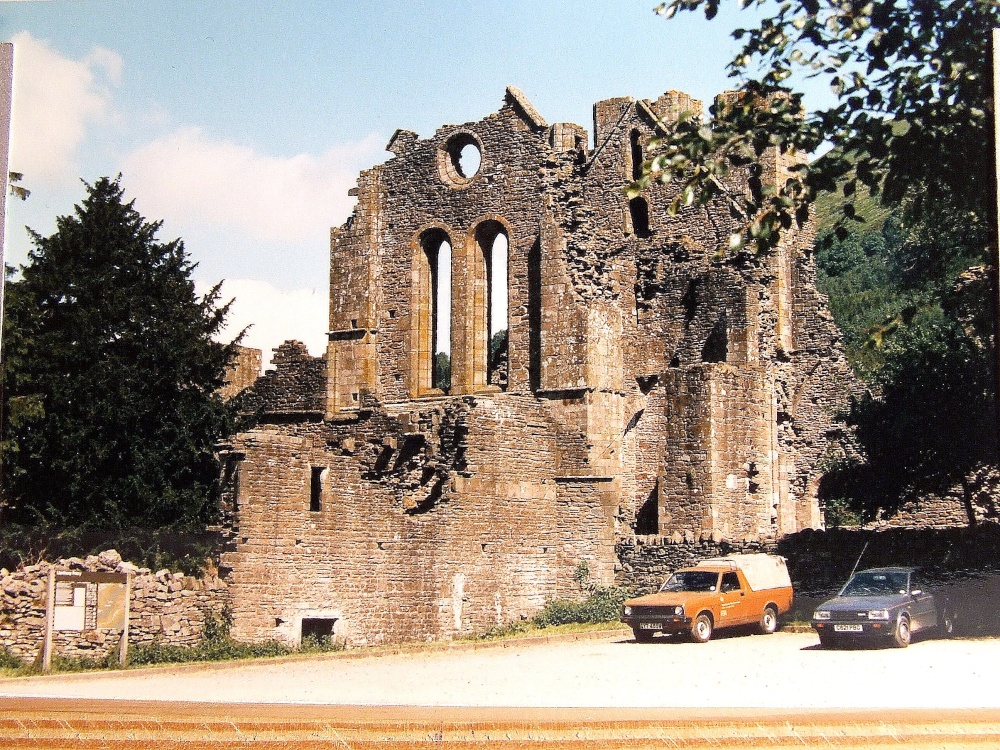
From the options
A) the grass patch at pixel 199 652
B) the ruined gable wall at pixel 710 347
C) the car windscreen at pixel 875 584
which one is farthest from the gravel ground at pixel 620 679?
the ruined gable wall at pixel 710 347

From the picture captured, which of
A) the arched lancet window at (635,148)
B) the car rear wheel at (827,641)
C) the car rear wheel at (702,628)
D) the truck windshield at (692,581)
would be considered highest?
the arched lancet window at (635,148)

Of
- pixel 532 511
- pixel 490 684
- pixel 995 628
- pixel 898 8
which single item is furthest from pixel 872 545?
pixel 532 511

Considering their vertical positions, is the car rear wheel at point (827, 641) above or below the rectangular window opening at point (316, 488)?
below

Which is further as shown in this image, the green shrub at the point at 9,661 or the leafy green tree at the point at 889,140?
the green shrub at the point at 9,661

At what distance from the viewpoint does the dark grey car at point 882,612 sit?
1609cm

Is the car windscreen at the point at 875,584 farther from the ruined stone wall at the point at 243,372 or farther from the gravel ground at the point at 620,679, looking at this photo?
the ruined stone wall at the point at 243,372

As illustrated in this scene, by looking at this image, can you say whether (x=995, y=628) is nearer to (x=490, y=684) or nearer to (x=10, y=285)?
(x=490, y=684)

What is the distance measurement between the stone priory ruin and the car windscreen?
499cm

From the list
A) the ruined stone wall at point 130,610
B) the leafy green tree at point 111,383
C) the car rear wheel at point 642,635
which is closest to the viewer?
the car rear wheel at point 642,635

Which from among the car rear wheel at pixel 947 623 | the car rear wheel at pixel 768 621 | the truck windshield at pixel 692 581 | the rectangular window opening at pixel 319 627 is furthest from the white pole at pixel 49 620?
the car rear wheel at pixel 947 623

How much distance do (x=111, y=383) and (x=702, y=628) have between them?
539 inches

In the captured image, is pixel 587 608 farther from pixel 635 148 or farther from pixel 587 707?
pixel 635 148

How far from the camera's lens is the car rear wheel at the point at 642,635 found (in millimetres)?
19297

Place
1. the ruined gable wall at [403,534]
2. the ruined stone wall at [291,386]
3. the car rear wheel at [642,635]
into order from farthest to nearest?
the ruined stone wall at [291,386]
the ruined gable wall at [403,534]
the car rear wheel at [642,635]
